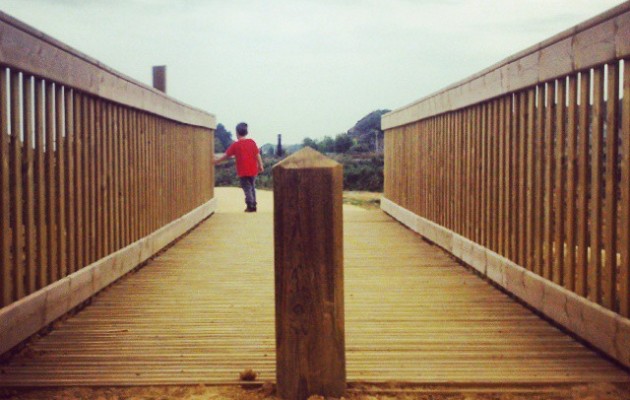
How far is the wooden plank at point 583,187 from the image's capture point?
11.7 ft

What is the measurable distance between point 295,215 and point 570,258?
67.5 inches

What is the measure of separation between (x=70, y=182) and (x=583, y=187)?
2.94m

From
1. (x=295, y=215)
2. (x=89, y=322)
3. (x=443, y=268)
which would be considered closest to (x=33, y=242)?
(x=89, y=322)

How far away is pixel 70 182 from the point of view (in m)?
4.36

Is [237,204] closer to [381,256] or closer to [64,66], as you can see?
[381,256]

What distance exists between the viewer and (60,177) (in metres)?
4.18

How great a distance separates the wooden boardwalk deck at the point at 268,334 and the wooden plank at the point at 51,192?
0.34 metres

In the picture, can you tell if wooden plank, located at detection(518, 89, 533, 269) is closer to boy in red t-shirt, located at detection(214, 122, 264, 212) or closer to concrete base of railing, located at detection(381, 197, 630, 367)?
concrete base of railing, located at detection(381, 197, 630, 367)

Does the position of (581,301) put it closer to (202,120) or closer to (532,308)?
(532,308)

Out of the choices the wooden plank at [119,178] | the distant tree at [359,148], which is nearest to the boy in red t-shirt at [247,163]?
the wooden plank at [119,178]

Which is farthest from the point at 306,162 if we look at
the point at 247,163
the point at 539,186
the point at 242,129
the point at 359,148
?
the point at 359,148

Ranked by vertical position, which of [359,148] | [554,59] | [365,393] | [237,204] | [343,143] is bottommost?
[365,393]

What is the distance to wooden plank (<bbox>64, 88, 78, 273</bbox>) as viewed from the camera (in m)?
4.30

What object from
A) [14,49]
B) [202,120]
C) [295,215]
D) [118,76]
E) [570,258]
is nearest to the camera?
[295,215]
